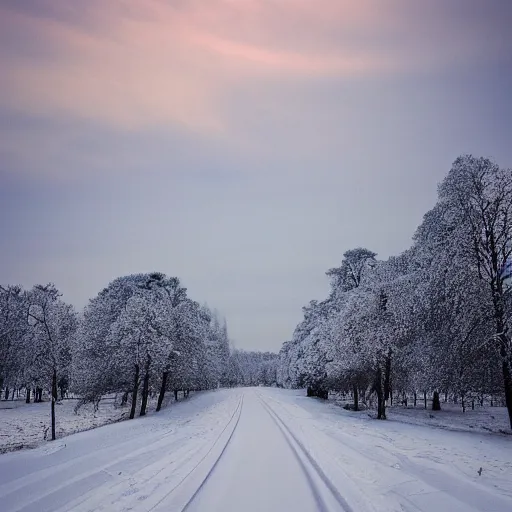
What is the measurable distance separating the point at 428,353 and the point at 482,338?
4217 millimetres

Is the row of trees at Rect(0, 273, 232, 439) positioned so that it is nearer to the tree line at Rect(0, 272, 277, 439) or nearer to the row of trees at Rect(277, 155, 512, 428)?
the tree line at Rect(0, 272, 277, 439)

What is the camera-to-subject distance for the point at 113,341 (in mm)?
32812

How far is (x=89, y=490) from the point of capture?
870 centimetres

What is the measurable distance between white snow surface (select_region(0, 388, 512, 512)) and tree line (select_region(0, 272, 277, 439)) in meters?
9.14

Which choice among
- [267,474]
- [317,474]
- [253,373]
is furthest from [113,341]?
[253,373]

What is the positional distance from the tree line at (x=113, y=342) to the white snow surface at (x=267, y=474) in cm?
914

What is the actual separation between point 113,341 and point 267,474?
1039 inches

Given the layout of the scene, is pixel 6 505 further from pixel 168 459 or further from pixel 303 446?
pixel 303 446

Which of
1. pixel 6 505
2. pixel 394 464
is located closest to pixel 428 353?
pixel 394 464

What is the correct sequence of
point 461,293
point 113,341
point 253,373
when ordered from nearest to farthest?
point 461,293, point 113,341, point 253,373

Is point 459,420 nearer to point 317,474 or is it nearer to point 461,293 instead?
point 461,293

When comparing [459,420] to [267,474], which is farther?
[459,420]

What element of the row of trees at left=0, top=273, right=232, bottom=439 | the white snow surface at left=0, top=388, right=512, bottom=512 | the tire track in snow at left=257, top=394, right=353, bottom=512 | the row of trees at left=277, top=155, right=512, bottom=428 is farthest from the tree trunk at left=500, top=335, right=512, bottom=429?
the row of trees at left=0, top=273, right=232, bottom=439

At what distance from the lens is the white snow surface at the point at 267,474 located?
7.46 m
